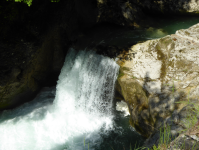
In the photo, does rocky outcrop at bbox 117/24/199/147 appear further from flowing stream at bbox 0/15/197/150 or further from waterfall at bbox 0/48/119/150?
waterfall at bbox 0/48/119/150

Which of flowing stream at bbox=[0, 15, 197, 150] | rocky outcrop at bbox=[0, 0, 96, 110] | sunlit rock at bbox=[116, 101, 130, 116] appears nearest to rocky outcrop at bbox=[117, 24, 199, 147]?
flowing stream at bbox=[0, 15, 197, 150]

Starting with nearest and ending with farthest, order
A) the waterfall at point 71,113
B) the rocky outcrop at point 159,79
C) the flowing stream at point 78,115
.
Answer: the rocky outcrop at point 159,79, the flowing stream at point 78,115, the waterfall at point 71,113

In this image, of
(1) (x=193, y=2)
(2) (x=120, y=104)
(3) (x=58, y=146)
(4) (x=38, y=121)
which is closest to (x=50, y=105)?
(4) (x=38, y=121)

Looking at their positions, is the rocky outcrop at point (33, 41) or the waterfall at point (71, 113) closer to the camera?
the waterfall at point (71, 113)

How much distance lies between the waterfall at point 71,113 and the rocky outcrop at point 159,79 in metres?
0.84

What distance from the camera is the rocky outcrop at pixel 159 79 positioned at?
464cm

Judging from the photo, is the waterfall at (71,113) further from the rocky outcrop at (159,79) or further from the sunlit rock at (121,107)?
the rocky outcrop at (159,79)

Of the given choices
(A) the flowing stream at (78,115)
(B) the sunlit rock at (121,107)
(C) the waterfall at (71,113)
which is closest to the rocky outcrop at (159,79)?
(A) the flowing stream at (78,115)

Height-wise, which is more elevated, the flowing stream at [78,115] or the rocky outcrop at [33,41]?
the rocky outcrop at [33,41]

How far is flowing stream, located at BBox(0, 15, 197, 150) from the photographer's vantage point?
589 centimetres

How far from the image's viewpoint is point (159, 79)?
5.27m

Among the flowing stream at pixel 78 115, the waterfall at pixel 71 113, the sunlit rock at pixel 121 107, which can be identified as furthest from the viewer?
the sunlit rock at pixel 121 107

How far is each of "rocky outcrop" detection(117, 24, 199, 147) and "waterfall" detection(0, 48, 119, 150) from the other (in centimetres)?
84

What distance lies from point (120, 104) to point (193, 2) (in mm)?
7011
